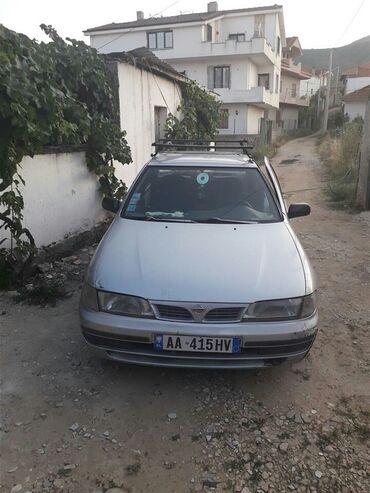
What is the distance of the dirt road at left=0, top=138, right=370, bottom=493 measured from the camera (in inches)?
84.1

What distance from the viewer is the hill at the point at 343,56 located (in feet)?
378

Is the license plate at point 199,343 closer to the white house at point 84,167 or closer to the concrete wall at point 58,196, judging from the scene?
the white house at point 84,167

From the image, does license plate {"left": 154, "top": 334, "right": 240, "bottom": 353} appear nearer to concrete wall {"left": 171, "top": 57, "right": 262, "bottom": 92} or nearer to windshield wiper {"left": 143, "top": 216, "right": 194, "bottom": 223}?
windshield wiper {"left": 143, "top": 216, "right": 194, "bottom": 223}

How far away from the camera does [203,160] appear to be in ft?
13.7

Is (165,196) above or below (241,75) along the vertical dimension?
below

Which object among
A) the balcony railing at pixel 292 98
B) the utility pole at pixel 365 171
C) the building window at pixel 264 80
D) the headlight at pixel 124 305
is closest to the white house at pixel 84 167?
the headlight at pixel 124 305

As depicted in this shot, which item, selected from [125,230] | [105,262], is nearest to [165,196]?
[125,230]

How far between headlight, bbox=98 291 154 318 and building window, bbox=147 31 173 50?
3272 centimetres

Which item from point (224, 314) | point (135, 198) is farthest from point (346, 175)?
point (224, 314)

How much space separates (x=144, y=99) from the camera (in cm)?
836

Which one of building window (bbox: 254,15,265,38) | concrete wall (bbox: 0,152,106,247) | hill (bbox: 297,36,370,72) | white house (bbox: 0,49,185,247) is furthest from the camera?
hill (bbox: 297,36,370,72)

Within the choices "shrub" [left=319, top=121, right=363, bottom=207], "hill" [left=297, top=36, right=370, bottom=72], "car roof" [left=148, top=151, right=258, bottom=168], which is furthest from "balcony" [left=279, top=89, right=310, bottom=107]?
"hill" [left=297, top=36, right=370, bottom=72]

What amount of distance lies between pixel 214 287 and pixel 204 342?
1.14 ft

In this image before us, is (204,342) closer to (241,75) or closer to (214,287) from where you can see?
(214,287)
